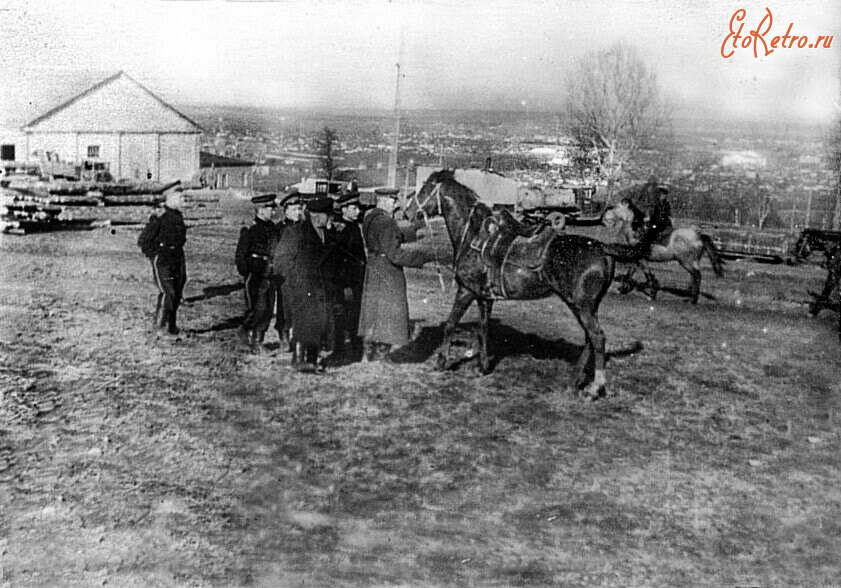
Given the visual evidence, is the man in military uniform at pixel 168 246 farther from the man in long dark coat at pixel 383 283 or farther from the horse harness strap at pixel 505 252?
the horse harness strap at pixel 505 252

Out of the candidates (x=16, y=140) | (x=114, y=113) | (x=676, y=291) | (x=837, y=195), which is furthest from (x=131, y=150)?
(x=837, y=195)

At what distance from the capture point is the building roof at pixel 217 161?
722 inches

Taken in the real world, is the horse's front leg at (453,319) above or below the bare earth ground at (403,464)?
above

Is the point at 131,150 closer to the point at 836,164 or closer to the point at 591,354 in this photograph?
the point at 591,354

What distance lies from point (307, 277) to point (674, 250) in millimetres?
8263


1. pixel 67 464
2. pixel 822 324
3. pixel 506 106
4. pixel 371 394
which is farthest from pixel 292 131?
pixel 822 324

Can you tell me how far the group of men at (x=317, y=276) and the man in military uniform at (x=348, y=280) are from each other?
0.01 m

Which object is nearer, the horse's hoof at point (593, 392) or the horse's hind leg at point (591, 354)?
the horse's hind leg at point (591, 354)

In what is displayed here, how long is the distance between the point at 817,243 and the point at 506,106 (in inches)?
281

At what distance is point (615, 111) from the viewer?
73.7 ft

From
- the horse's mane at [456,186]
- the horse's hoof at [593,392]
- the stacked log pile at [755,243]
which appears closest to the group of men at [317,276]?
the horse's mane at [456,186]

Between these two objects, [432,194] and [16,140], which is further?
[16,140]

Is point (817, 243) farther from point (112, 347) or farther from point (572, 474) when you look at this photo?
point (112, 347)

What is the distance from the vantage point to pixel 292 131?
11.4 metres
